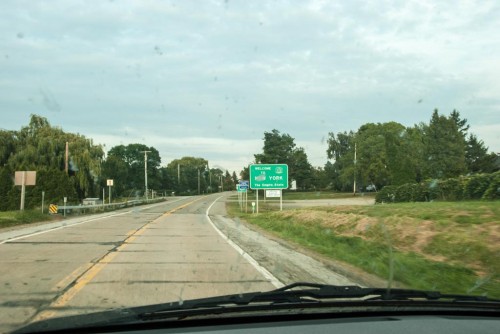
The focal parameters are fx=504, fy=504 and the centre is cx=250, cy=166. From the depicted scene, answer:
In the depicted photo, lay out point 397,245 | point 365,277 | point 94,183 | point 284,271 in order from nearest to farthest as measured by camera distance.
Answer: point 365,277
point 284,271
point 397,245
point 94,183

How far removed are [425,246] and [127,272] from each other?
7.34m

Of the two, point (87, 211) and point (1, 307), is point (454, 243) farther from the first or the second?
point (87, 211)

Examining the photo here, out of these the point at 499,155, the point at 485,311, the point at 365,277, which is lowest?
→ the point at 365,277

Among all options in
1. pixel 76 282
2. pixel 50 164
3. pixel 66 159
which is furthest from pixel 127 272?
pixel 50 164

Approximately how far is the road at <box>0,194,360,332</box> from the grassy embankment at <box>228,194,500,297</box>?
1348 mm

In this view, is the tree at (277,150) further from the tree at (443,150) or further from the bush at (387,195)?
the bush at (387,195)

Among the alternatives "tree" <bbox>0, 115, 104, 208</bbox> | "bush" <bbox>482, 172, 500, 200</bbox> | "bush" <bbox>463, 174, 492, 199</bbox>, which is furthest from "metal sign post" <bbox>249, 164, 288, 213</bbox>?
"tree" <bbox>0, 115, 104, 208</bbox>

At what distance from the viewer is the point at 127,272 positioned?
958 cm

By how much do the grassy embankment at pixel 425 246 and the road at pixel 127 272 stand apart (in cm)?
135

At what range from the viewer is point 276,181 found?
35406 mm

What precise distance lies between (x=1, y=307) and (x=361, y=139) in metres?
90.0

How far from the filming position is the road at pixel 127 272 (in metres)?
6.95

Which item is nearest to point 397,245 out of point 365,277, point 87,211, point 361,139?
point 365,277

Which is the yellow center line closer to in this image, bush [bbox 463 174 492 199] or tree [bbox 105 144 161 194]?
bush [bbox 463 174 492 199]
